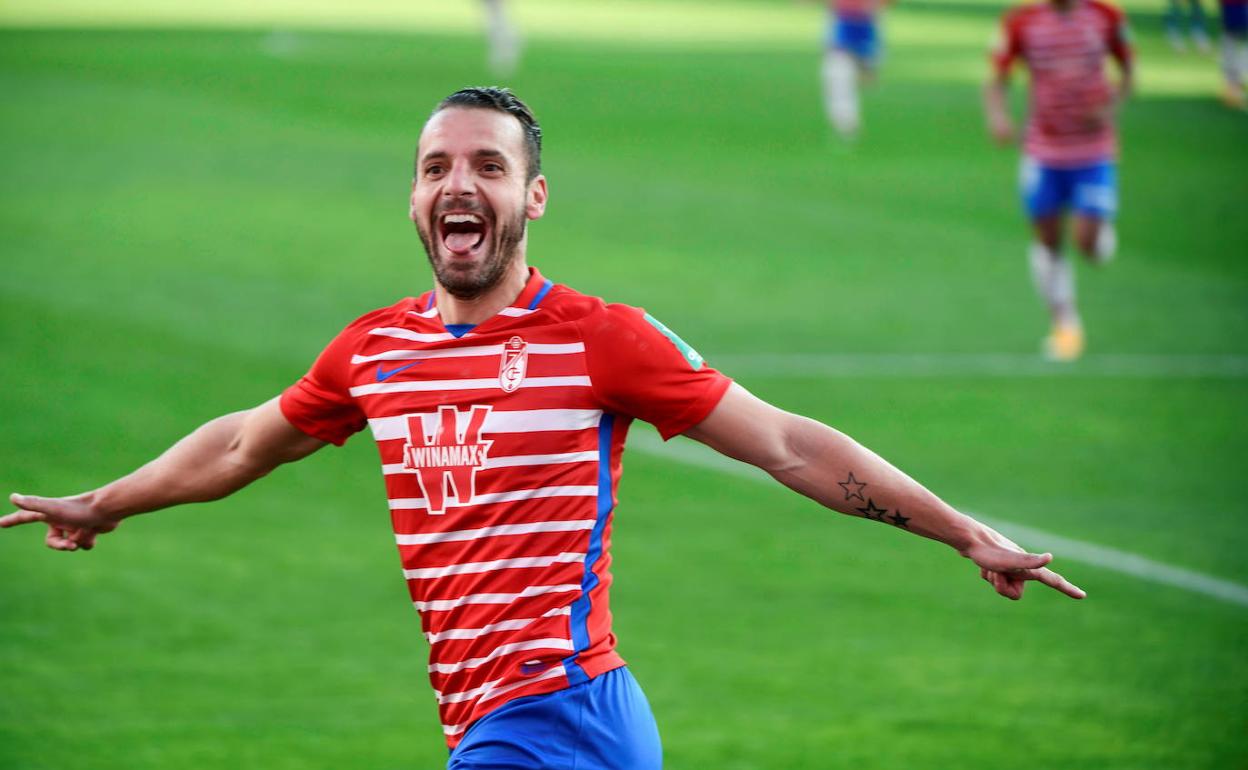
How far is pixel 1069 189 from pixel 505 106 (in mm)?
12280

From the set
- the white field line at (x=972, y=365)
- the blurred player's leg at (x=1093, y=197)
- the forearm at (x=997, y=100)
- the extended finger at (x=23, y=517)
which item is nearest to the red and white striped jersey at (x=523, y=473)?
the extended finger at (x=23, y=517)

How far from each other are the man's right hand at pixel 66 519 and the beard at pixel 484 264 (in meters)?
1.44

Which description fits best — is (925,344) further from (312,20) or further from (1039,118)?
(312,20)

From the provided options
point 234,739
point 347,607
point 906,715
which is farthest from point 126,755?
point 906,715

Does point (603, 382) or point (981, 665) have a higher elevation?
point (603, 382)

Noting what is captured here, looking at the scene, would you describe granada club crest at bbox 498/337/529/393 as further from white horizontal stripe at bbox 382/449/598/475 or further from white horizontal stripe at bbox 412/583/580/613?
white horizontal stripe at bbox 412/583/580/613

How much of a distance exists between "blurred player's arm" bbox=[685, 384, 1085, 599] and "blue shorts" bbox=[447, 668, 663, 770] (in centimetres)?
70

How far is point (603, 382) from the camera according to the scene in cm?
494

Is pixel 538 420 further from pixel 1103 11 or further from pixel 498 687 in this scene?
pixel 1103 11

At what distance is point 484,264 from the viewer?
4969 millimetres

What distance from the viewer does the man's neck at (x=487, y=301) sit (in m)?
5.09

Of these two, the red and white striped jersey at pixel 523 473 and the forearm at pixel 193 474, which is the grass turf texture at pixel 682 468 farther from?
the red and white striped jersey at pixel 523 473

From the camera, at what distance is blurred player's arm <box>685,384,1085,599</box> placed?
16.2 feet

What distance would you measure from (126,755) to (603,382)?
3.90m
